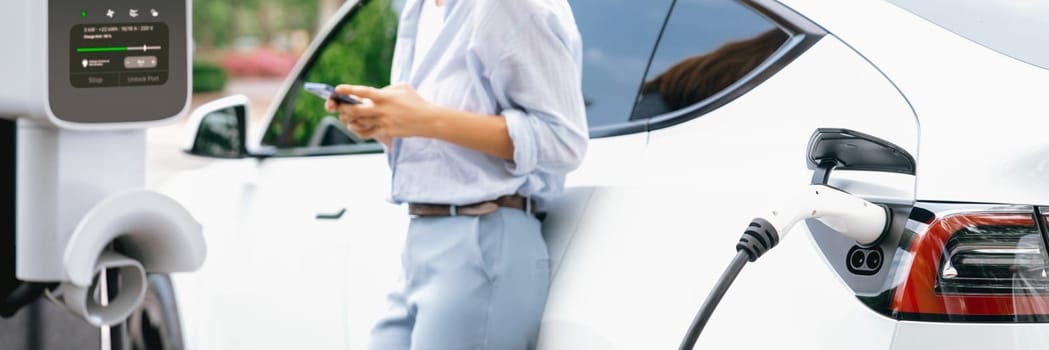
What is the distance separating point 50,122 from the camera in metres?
1.49

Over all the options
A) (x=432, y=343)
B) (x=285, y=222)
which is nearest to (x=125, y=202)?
(x=432, y=343)

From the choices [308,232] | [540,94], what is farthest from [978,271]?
[308,232]

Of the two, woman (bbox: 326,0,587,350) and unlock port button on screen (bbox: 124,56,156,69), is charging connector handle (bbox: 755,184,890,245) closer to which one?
woman (bbox: 326,0,587,350)

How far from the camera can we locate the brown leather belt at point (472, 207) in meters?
2.12

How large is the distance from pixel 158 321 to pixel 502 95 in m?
1.45

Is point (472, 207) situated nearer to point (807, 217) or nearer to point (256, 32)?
point (807, 217)

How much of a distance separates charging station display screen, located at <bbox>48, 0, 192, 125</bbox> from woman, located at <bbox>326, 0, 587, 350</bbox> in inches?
21.0

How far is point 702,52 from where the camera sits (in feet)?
6.99

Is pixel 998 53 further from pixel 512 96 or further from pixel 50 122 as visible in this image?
pixel 50 122

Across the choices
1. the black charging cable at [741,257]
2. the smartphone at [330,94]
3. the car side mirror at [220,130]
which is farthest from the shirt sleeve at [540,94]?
the car side mirror at [220,130]

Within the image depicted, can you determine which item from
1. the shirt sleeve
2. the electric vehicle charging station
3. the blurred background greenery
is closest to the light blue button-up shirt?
the shirt sleeve

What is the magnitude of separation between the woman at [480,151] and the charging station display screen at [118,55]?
0.56 meters

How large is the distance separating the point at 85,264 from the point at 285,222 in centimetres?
161

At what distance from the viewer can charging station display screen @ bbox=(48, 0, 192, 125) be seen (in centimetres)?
148
